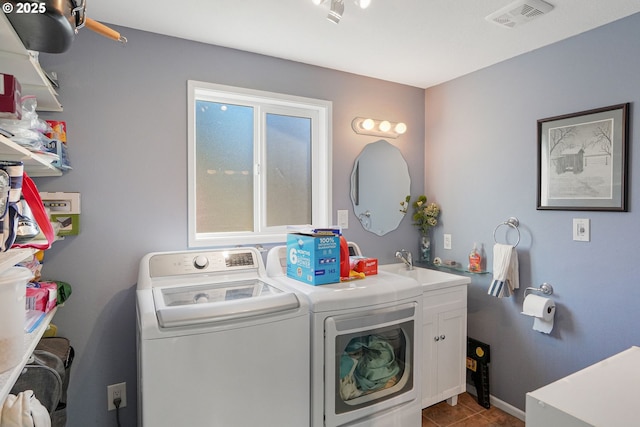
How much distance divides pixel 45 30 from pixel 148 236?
4.66 ft

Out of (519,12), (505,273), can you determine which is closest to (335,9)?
(519,12)

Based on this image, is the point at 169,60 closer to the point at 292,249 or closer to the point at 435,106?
the point at 292,249

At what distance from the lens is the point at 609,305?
2.02m

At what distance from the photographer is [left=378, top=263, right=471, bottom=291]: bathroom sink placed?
8.00 ft

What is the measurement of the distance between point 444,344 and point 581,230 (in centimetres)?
109

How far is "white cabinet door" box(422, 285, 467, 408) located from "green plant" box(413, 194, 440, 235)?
0.63m

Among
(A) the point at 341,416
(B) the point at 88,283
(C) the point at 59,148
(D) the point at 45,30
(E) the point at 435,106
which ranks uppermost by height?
(E) the point at 435,106

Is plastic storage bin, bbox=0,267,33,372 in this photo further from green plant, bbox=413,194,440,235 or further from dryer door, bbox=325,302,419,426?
green plant, bbox=413,194,440,235

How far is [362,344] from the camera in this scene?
1893 mm

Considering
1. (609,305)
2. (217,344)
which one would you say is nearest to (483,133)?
(609,305)

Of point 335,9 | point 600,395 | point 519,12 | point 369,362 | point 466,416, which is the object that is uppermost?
point 519,12

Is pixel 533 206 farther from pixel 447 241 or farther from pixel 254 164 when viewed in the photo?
pixel 254 164

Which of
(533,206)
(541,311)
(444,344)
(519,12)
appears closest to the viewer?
(519,12)

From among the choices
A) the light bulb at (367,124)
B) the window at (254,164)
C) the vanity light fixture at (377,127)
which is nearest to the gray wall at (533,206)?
the vanity light fixture at (377,127)
